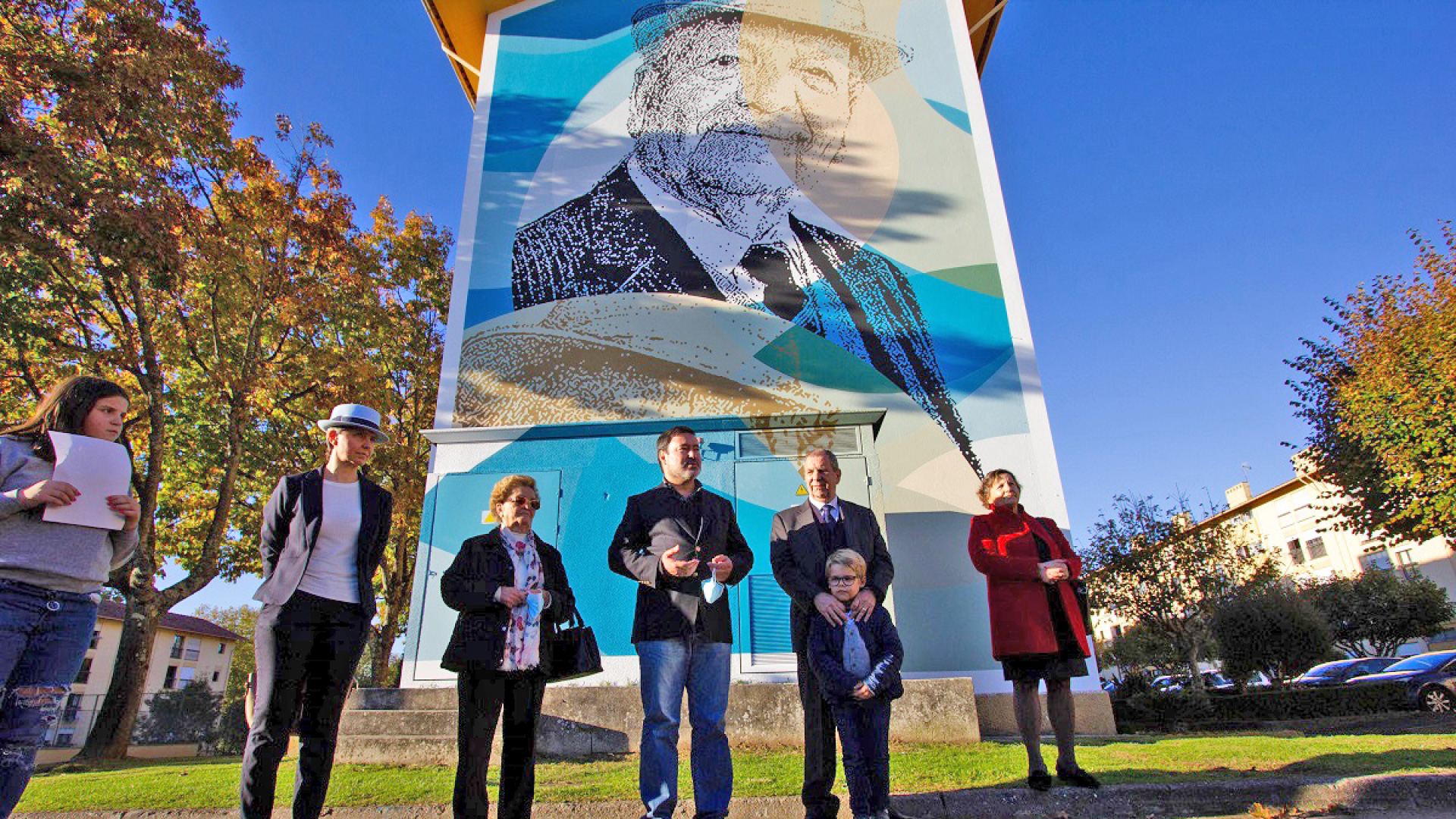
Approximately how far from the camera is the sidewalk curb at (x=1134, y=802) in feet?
11.5

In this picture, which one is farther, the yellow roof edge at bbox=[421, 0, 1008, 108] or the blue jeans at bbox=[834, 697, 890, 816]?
the yellow roof edge at bbox=[421, 0, 1008, 108]

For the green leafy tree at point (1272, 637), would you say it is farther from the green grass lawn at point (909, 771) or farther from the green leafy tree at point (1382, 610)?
the green grass lawn at point (909, 771)

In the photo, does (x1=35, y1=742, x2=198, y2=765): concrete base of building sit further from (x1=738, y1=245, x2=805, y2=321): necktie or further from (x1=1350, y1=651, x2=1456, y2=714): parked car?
(x1=1350, y1=651, x2=1456, y2=714): parked car

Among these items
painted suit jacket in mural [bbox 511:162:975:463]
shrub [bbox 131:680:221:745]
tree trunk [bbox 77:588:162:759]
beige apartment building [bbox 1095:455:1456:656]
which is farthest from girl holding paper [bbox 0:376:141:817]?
beige apartment building [bbox 1095:455:1456:656]

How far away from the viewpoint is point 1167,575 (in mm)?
21922

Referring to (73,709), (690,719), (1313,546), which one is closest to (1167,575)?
(690,719)

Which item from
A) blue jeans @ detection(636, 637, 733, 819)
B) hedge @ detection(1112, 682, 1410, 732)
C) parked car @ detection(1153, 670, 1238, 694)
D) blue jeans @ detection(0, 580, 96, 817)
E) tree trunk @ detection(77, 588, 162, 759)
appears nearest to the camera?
blue jeans @ detection(0, 580, 96, 817)

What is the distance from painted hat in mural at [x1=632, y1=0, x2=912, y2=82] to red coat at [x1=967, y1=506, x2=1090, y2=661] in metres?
9.46

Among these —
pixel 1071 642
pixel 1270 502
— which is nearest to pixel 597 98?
pixel 1071 642

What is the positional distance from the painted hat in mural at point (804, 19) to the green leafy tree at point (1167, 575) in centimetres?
1565

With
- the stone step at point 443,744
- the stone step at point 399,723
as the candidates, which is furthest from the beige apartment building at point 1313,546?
the stone step at point 399,723

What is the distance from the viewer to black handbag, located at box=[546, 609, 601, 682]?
11.5ft

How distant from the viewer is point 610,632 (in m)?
7.72

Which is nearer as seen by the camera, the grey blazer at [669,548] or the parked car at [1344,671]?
the grey blazer at [669,548]
